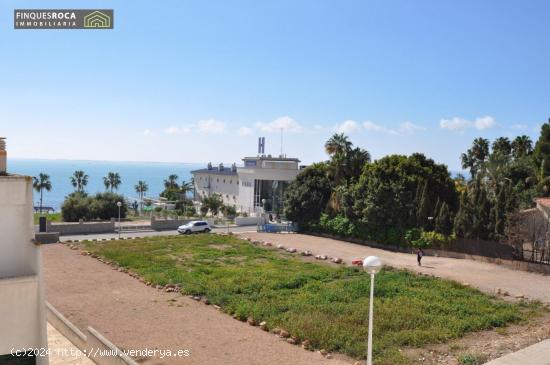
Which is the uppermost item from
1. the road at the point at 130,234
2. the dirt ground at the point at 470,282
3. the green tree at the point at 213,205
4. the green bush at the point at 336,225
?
the green tree at the point at 213,205

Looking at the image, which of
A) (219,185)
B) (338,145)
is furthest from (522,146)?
(219,185)

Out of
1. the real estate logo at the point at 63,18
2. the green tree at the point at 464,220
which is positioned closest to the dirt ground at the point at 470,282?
the green tree at the point at 464,220

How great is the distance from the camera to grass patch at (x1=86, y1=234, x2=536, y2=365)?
17500 millimetres

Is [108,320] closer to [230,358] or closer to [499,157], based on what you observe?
[230,358]

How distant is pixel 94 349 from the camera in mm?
14781

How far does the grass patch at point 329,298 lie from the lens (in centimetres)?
1750

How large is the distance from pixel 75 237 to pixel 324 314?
29.7m

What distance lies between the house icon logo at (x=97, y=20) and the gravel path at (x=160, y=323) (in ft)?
36.7

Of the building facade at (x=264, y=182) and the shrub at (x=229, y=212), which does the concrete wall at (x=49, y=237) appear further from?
the building facade at (x=264, y=182)

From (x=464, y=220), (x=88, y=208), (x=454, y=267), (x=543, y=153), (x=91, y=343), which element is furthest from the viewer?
(x=88, y=208)

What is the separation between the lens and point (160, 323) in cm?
1916

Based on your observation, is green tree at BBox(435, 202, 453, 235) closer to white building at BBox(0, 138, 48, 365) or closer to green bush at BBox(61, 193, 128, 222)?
white building at BBox(0, 138, 48, 365)

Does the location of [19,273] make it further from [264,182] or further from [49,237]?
[264,182]

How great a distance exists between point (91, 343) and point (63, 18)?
11.4 metres
